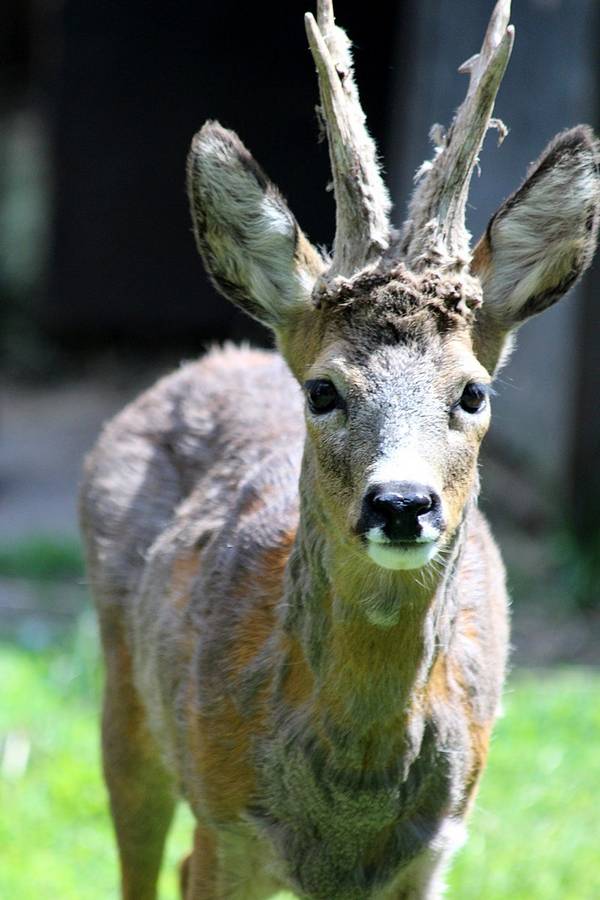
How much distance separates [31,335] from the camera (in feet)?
49.9

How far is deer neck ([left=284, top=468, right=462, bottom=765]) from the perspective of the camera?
3.81 metres

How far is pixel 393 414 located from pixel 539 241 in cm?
78

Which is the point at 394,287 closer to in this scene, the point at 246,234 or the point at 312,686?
the point at 246,234

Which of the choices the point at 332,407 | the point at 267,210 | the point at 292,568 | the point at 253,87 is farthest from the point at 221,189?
the point at 253,87

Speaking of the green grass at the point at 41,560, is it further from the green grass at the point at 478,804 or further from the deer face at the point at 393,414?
the deer face at the point at 393,414

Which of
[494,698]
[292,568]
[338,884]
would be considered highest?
[292,568]

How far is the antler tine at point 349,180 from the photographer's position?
381cm

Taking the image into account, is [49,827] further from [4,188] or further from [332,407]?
[4,188]

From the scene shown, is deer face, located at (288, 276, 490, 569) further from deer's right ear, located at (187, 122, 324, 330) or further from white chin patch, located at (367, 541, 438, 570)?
deer's right ear, located at (187, 122, 324, 330)

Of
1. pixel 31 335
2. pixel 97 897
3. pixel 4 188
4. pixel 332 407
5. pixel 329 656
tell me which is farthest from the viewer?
pixel 4 188

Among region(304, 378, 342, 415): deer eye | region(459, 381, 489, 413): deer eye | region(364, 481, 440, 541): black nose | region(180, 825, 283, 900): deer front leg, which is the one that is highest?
region(459, 381, 489, 413): deer eye

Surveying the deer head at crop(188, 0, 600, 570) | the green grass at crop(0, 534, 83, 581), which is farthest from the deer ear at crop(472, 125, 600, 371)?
the green grass at crop(0, 534, 83, 581)

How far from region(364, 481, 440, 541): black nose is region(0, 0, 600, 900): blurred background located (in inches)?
153

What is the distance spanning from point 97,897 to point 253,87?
950cm
